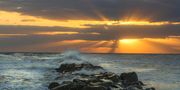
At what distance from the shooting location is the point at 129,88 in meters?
27.7

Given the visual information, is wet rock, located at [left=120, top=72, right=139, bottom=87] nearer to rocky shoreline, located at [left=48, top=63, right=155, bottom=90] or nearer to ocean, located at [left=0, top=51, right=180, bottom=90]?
rocky shoreline, located at [left=48, top=63, right=155, bottom=90]

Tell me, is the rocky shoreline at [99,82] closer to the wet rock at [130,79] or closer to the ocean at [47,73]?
the wet rock at [130,79]

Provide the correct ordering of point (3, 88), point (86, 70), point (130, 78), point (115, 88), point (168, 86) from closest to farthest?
point (115, 88), point (3, 88), point (130, 78), point (168, 86), point (86, 70)

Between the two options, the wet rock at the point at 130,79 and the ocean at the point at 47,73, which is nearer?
the wet rock at the point at 130,79

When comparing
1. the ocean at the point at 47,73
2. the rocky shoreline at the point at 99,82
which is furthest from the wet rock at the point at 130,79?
the ocean at the point at 47,73

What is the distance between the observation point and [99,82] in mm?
27891

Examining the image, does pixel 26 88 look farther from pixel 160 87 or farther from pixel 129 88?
pixel 160 87

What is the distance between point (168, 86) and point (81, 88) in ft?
42.8

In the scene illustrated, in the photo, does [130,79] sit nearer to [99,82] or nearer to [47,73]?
[99,82]

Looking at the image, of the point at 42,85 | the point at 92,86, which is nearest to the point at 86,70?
the point at 42,85

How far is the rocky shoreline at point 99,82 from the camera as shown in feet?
83.1

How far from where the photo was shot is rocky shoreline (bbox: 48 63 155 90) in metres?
25.3

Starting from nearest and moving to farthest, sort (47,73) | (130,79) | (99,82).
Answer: (99,82)
(130,79)
(47,73)

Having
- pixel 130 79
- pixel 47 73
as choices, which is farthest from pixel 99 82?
pixel 47 73
